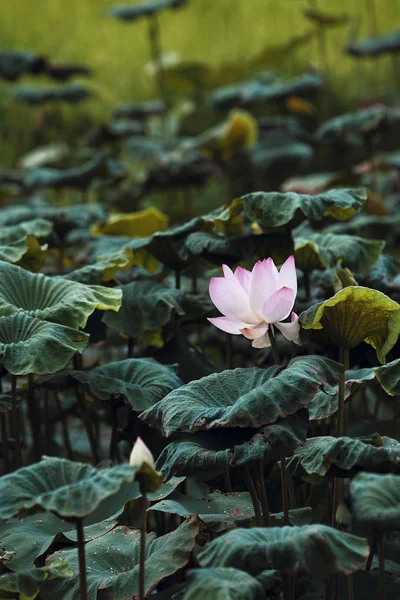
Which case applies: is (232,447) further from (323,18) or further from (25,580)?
(323,18)

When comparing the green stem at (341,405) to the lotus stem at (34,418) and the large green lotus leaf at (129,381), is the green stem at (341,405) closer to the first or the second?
the large green lotus leaf at (129,381)

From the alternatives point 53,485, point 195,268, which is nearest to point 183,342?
point 195,268

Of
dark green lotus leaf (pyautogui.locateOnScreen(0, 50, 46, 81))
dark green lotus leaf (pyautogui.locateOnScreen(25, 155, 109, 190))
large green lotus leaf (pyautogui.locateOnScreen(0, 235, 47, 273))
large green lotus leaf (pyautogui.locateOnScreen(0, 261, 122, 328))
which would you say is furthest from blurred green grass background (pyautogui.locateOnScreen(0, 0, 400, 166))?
large green lotus leaf (pyautogui.locateOnScreen(0, 261, 122, 328))

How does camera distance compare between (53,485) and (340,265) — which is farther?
(340,265)

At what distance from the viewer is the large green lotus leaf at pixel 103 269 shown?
161 cm

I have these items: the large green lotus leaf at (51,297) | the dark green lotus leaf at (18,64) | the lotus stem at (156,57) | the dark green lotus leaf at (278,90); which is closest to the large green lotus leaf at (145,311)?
the large green lotus leaf at (51,297)

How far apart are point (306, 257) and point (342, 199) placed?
13 cm

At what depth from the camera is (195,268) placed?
1977 mm

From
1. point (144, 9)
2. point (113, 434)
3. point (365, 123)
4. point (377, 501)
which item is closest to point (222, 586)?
point (377, 501)

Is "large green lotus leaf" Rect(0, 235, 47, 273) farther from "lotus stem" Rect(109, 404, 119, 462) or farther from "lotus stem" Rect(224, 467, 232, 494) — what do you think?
"lotus stem" Rect(224, 467, 232, 494)

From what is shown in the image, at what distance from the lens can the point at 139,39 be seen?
647 centimetres

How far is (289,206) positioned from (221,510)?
1.75 ft

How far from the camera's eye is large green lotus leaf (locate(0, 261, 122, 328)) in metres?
1.36

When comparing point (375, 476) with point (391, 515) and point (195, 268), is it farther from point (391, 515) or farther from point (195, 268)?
point (195, 268)
